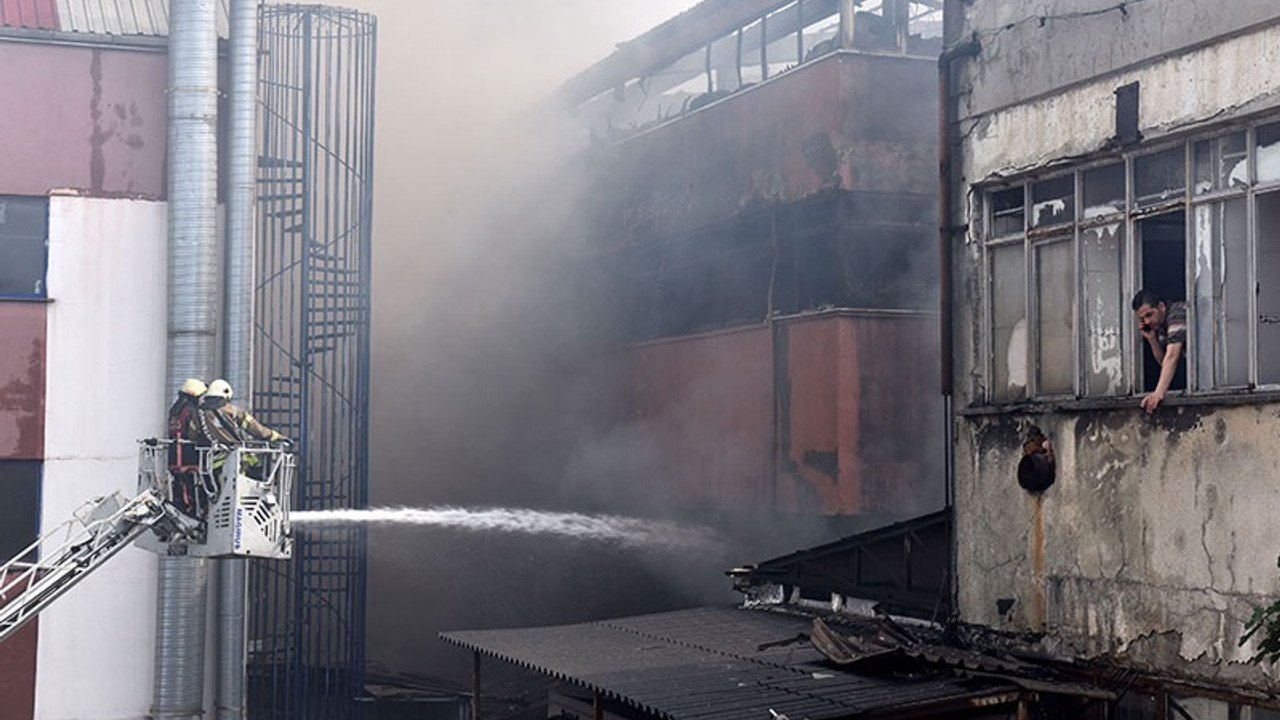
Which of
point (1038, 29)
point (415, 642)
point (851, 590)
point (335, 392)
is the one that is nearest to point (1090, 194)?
point (1038, 29)

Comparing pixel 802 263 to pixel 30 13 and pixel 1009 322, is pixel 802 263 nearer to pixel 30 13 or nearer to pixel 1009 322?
pixel 1009 322

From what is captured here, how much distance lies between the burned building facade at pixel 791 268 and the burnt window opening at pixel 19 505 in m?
8.18

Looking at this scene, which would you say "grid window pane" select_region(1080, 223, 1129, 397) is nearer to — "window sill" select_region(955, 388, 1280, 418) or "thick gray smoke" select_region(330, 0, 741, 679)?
"window sill" select_region(955, 388, 1280, 418)

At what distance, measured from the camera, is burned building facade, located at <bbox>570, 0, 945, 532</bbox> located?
56.7 feet

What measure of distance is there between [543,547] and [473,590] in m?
1.27

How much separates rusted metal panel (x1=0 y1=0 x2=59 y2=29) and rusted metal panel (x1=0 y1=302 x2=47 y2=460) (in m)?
2.76

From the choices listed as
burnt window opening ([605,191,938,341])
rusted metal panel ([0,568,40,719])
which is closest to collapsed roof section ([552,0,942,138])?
burnt window opening ([605,191,938,341])

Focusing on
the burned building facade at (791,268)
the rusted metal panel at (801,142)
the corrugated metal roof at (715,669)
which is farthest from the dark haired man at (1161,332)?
the rusted metal panel at (801,142)

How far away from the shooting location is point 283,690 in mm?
16562

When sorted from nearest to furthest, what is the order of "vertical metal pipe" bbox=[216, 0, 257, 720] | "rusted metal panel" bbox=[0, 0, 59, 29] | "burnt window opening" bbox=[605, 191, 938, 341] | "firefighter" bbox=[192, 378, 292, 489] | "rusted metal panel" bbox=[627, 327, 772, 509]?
"firefighter" bbox=[192, 378, 292, 489], "vertical metal pipe" bbox=[216, 0, 257, 720], "rusted metal panel" bbox=[0, 0, 59, 29], "burnt window opening" bbox=[605, 191, 938, 341], "rusted metal panel" bbox=[627, 327, 772, 509]

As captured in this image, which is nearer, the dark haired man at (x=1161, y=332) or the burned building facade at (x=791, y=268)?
Answer: the dark haired man at (x=1161, y=332)

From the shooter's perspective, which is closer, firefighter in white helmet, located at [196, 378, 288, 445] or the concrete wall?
the concrete wall

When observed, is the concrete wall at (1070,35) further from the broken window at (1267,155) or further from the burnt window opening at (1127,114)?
the broken window at (1267,155)

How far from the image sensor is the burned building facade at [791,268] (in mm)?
17281
